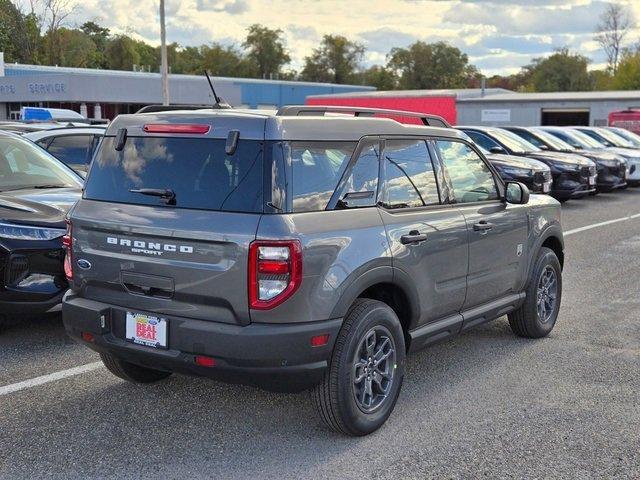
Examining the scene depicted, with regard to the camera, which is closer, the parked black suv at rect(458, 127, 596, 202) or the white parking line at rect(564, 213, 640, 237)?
the white parking line at rect(564, 213, 640, 237)

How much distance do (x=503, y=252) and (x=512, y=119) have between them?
44180 millimetres

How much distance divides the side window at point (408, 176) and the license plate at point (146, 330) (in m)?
1.47

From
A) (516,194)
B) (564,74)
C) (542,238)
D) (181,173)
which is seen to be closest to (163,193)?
(181,173)

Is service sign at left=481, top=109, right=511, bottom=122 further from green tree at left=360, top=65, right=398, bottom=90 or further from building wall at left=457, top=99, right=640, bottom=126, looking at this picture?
green tree at left=360, top=65, right=398, bottom=90

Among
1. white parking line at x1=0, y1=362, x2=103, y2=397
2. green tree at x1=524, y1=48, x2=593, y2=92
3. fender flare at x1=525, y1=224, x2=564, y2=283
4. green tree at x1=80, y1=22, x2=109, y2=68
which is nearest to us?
white parking line at x1=0, y1=362, x2=103, y2=397

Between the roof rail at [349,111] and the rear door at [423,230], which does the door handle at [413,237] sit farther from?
the roof rail at [349,111]

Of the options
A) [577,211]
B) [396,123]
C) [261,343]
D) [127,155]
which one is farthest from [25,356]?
[577,211]

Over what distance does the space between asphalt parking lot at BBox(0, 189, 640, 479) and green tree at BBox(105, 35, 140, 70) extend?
90.3m

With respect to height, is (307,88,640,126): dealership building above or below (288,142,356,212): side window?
above

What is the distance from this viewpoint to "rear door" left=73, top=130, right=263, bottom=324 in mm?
3811

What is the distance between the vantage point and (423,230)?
4.62 meters

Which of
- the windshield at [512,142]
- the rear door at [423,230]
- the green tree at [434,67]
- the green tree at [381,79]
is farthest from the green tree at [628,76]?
the rear door at [423,230]

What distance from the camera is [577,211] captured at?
1559 cm

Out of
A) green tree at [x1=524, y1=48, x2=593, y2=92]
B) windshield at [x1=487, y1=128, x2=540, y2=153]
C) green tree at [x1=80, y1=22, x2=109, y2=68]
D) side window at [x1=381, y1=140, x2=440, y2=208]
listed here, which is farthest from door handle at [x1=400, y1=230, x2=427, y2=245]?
green tree at [x1=80, y1=22, x2=109, y2=68]
